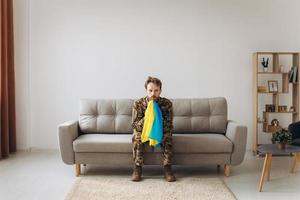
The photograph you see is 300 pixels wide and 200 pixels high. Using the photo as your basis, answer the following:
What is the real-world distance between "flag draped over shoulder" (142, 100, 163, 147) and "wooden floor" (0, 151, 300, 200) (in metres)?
0.46

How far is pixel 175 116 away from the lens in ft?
14.5

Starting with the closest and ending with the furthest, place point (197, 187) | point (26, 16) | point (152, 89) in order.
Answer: point (197, 187) → point (152, 89) → point (26, 16)

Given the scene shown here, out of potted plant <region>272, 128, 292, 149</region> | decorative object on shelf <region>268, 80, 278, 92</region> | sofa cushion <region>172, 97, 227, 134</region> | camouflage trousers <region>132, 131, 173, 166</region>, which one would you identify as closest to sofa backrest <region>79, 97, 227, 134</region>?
sofa cushion <region>172, 97, 227, 134</region>

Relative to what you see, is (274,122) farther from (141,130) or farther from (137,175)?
(137,175)

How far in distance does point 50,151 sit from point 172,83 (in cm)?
205

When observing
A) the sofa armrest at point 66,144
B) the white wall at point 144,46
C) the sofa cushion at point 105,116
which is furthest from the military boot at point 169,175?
the white wall at point 144,46

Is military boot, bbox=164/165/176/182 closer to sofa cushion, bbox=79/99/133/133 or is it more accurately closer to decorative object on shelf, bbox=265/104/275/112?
sofa cushion, bbox=79/99/133/133

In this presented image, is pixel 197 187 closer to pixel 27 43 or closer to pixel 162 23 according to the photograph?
pixel 162 23

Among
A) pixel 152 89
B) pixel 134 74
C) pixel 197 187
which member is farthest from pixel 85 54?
pixel 197 187

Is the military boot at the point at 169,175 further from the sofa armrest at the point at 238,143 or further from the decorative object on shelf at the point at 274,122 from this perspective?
the decorative object on shelf at the point at 274,122

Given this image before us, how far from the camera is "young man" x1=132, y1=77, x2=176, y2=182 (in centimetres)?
381

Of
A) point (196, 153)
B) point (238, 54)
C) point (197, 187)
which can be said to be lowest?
point (197, 187)

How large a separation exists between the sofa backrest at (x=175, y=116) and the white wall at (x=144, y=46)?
2.89ft

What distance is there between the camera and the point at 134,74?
17.5ft
